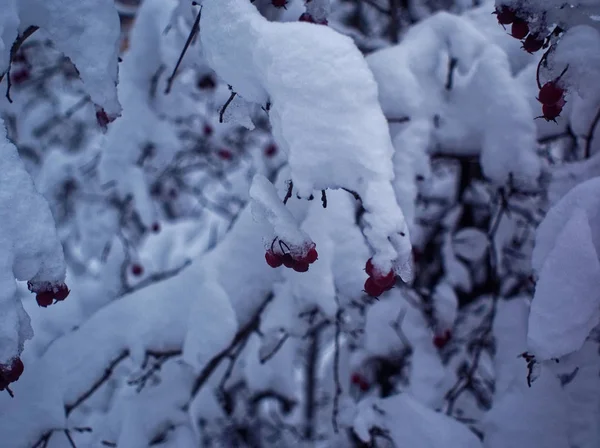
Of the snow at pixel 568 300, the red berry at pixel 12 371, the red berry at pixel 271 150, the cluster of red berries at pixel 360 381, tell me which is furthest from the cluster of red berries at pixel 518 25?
the red berry at pixel 271 150

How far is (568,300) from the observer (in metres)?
1.04

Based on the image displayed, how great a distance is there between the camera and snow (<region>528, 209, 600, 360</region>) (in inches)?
40.8

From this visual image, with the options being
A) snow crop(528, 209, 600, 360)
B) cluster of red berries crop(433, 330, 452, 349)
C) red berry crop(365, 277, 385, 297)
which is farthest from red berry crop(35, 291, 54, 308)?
cluster of red berries crop(433, 330, 452, 349)

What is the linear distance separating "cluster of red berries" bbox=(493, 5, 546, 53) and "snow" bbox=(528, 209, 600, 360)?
1.64 feet

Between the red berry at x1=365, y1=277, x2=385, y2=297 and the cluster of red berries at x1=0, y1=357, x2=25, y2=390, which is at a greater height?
the red berry at x1=365, y1=277, x2=385, y2=297

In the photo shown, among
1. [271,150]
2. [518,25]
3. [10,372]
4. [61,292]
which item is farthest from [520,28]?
[271,150]

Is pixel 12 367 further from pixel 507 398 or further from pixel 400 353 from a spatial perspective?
pixel 400 353

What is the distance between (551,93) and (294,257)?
82 centimetres

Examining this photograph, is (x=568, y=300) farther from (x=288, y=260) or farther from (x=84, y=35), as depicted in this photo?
(x=84, y=35)

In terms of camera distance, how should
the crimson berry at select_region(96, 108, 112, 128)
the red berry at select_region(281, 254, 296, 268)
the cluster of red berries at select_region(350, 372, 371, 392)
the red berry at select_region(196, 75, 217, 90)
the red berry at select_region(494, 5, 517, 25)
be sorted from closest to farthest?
1. the red berry at select_region(281, 254, 296, 268)
2. the red berry at select_region(494, 5, 517, 25)
3. the crimson berry at select_region(96, 108, 112, 128)
4. the red berry at select_region(196, 75, 217, 90)
5. the cluster of red berries at select_region(350, 372, 371, 392)

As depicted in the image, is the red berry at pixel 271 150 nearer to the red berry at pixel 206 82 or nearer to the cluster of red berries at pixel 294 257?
the red berry at pixel 206 82

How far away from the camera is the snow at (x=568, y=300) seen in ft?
3.40

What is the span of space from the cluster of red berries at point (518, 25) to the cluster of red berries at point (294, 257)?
31.0 inches

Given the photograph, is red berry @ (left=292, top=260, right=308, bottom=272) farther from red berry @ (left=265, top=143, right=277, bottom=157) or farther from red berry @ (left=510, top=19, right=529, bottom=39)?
red berry @ (left=265, top=143, right=277, bottom=157)
